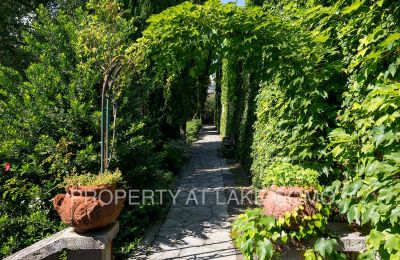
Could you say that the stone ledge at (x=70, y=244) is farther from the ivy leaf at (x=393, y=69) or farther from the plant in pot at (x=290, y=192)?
the ivy leaf at (x=393, y=69)

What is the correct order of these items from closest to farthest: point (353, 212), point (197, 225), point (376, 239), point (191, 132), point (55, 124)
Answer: point (376, 239), point (353, 212), point (55, 124), point (197, 225), point (191, 132)

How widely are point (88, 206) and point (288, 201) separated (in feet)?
5.79

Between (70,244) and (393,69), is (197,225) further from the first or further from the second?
(393,69)

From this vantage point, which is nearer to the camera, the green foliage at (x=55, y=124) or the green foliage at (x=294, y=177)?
the green foliage at (x=294, y=177)

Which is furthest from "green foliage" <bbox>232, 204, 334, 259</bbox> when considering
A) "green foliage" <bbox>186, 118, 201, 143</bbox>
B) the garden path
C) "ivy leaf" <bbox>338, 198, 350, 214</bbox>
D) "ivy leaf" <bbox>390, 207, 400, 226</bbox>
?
"green foliage" <bbox>186, 118, 201, 143</bbox>

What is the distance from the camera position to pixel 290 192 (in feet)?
9.02

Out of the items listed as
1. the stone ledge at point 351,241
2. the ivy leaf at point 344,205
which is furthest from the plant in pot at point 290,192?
the stone ledge at point 351,241

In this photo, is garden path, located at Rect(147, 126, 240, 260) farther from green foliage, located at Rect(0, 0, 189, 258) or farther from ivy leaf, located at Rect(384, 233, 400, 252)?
ivy leaf, located at Rect(384, 233, 400, 252)

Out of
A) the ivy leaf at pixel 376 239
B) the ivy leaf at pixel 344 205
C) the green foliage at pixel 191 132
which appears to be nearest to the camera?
the ivy leaf at pixel 376 239

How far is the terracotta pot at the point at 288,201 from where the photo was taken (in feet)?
8.73

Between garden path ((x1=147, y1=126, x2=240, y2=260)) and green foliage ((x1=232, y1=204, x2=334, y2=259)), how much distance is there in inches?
54.0

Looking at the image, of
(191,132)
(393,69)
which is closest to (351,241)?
(393,69)

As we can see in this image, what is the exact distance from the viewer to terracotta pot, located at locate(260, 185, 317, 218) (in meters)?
2.66

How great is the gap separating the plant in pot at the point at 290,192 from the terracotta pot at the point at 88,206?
4.81 feet
